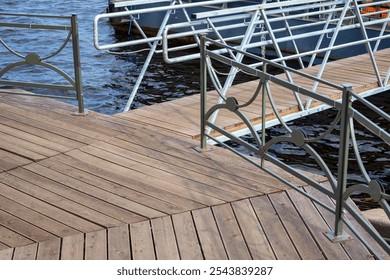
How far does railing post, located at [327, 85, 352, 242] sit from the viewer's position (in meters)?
4.50

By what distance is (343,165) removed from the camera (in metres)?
4.65

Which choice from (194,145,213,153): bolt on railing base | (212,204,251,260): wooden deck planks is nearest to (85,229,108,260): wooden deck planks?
(212,204,251,260): wooden deck planks

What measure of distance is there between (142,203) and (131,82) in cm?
934

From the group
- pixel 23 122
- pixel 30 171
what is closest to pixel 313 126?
pixel 23 122

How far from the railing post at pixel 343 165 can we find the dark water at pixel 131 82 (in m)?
4.56

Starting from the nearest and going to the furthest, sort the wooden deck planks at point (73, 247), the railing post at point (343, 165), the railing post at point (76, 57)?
1. the railing post at point (343, 165)
2. the wooden deck planks at point (73, 247)
3. the railing post at point (76, 57)

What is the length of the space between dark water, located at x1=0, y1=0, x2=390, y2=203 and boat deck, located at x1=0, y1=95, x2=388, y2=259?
124 inches

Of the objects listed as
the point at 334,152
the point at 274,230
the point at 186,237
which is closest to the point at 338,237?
the point at 274,230

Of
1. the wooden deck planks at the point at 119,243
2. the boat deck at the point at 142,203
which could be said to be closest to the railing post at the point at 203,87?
the boat deck at the point at 142,203

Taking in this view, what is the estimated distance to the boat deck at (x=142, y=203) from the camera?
476cm

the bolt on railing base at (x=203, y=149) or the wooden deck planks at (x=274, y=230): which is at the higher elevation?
the bolt on railing base at (x=203, y=149)

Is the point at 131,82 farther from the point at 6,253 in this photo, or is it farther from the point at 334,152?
the point at 6,253

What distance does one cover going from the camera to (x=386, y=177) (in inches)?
373

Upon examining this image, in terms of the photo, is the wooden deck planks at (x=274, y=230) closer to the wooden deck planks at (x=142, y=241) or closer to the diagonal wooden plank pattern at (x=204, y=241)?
the diagonal wooden plank pattern at (x=204, y=241)
